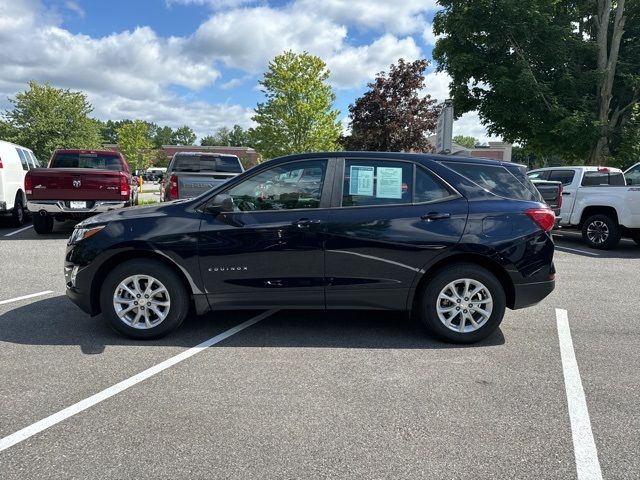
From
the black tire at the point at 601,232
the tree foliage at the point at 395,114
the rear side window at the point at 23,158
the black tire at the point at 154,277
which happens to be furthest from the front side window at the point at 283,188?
the tree foliage at the point at 395,114

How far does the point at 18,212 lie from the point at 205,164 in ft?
15.6

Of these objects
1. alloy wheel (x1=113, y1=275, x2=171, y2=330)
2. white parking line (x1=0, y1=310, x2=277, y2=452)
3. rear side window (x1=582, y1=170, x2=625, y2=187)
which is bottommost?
white parking line (x1=0, y1=310, x2=277, y2=452)

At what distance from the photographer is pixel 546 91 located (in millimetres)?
16531

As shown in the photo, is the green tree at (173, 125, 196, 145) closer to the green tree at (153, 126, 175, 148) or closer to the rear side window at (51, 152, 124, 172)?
the green tree at (153, 126, 175, 148)

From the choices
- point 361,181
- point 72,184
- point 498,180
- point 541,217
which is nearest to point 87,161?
point 72,184

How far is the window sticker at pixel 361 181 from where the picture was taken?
15.0ft

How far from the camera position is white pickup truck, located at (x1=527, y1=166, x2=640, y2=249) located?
1016cm

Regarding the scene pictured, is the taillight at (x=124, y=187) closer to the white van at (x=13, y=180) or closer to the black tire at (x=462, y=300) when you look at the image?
the white van at (x=13, y=180)

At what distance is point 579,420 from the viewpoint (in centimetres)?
319

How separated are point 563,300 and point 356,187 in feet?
11.1

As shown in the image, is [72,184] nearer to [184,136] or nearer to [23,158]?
[23,158]

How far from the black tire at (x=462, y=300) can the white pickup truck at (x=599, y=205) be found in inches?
289

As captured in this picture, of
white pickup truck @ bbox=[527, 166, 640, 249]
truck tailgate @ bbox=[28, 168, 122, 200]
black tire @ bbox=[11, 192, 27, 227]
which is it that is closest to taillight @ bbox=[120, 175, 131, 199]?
truck tailgate @ bbox=[28, 168, 122, 200]

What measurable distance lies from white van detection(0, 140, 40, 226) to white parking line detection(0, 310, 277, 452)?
893cm
